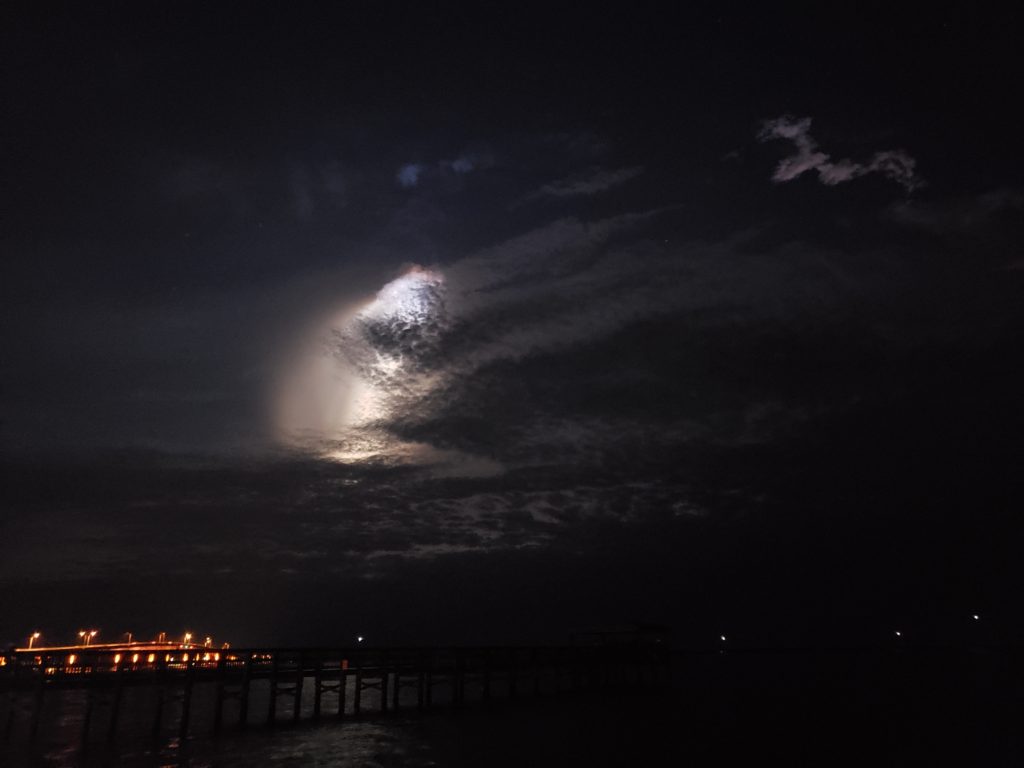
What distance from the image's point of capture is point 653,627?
2968 inches

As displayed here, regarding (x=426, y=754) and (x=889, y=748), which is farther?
(x=889, y=748)

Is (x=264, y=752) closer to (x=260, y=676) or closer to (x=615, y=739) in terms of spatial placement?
(x=260, y=676)

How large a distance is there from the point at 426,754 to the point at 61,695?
247ft

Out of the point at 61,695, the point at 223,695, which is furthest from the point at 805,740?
the point at 61,695

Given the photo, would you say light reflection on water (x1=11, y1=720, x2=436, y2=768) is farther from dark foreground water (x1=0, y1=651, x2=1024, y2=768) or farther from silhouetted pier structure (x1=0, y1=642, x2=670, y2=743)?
silhouetted pier structure (x1=0, y1=642, x2=670, y2=743)

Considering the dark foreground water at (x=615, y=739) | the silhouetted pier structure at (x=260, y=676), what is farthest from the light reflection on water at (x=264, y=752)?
the silhouetted pier structure at (x=260, y=676)

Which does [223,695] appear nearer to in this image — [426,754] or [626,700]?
[426,754]

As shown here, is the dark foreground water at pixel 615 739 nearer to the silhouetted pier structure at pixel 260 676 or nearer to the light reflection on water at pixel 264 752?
the light reflection on water at pixel 264 752

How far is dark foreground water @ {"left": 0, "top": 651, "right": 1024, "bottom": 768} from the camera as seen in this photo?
29531 millimetres

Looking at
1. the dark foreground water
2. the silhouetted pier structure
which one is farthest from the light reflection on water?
the silhouetted pier structure

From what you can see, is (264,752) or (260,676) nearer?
(264,752)

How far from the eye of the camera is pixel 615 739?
36.0 m

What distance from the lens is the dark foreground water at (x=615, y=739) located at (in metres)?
29.5

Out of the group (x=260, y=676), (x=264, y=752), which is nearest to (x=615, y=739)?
(x=264, y=752)
